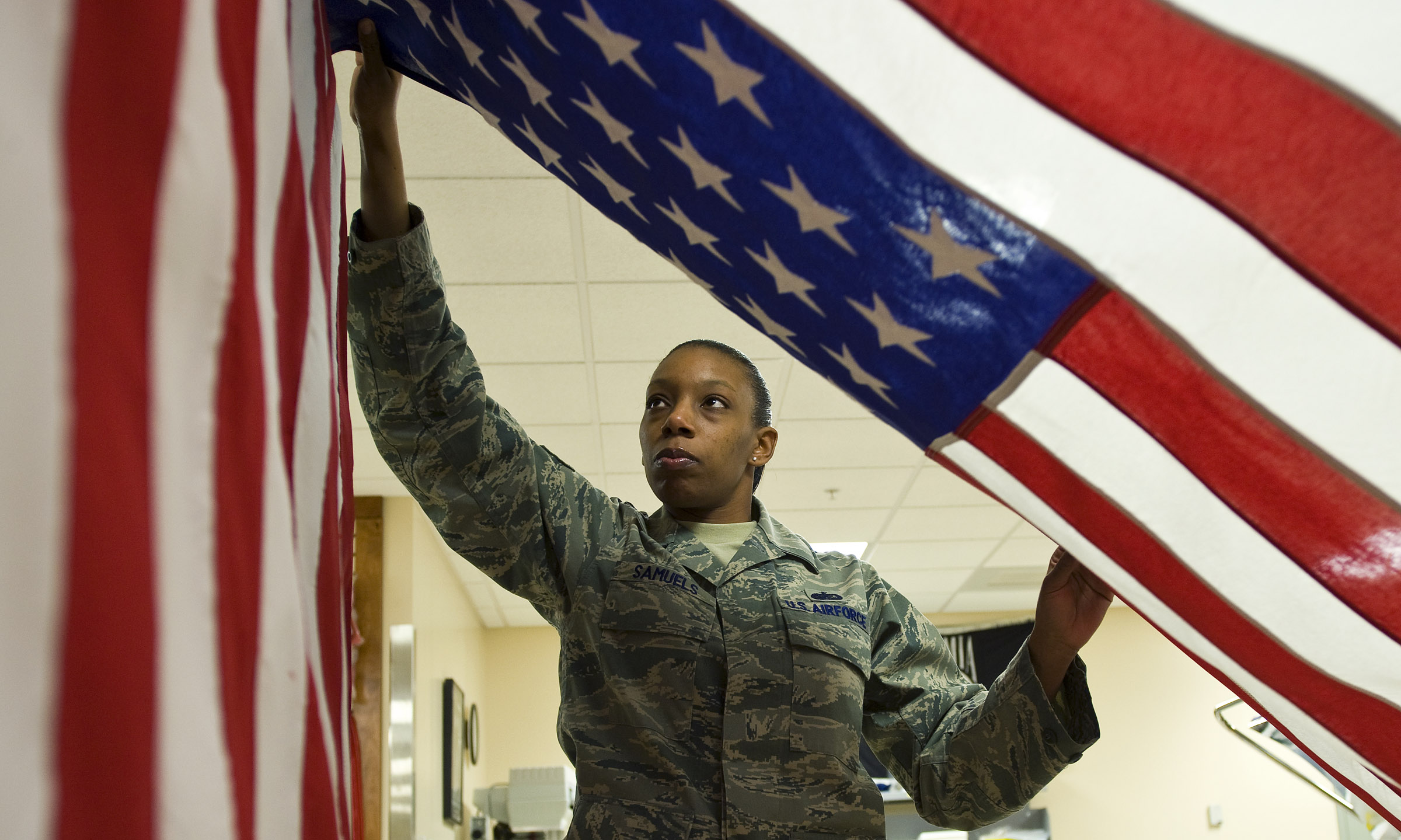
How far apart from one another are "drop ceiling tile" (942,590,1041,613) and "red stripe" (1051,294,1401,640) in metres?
7.56

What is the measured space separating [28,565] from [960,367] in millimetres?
729

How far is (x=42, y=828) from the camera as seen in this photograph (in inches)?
15.9

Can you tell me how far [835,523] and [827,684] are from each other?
17.1ft

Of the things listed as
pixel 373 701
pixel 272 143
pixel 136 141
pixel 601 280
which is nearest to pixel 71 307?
pixel 136 141

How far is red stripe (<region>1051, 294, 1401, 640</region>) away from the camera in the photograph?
2.62ft

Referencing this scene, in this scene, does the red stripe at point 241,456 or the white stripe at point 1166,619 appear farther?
the white stripe at point 1166,619

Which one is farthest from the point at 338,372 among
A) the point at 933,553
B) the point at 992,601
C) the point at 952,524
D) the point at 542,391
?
the point at 992,601

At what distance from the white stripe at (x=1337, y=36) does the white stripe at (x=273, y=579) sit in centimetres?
56

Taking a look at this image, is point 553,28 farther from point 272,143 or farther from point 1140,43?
point 1140,43

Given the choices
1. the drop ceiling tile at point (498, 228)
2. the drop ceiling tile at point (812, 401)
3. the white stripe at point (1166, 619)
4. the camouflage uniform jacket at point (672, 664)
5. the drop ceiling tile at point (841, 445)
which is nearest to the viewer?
the white stripe at point (1166, 619)

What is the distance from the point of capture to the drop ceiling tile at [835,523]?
632cm

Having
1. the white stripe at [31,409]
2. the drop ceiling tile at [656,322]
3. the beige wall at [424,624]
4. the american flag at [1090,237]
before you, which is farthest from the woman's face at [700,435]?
the beige wall at [424,624]

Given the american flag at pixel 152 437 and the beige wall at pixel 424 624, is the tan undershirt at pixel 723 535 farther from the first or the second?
the beige wall at pixel 424 624

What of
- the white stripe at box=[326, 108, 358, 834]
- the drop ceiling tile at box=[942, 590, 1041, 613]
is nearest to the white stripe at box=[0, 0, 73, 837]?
the white stripe at box=[326, 108, 358, 834]
